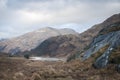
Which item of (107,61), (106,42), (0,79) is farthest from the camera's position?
(106,42)

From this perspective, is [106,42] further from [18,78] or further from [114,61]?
[18,78]

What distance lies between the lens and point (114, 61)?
128 feet

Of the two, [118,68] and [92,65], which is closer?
[118,68]

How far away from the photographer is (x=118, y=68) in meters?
35.7

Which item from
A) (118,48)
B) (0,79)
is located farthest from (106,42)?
(0,79)

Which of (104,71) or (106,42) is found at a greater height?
(106,42)

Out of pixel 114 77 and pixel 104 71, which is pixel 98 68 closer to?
pixel 104 71

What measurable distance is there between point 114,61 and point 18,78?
14.5m

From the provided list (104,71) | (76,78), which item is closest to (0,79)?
(76,78)

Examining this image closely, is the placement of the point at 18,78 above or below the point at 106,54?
below

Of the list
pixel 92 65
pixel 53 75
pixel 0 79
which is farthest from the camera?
pixel 92 65

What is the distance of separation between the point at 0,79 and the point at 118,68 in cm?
1613

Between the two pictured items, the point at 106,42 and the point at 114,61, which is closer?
the point at 114,61

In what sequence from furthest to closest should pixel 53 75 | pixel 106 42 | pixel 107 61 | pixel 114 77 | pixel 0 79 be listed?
pixel 106 42 → pixel 107 61 → pixel 53 75 → pixel 0 79 → pixel 114 77
